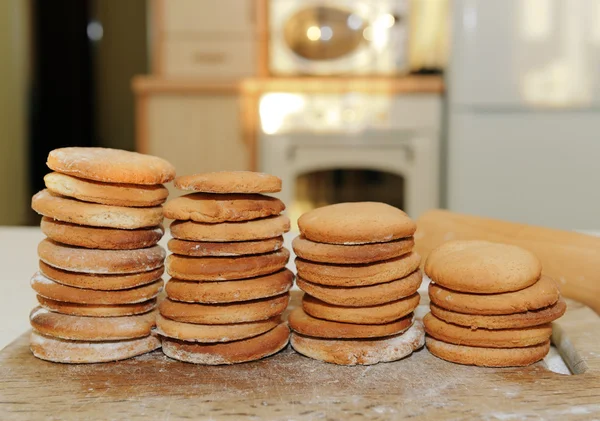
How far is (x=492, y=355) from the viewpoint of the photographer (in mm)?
843

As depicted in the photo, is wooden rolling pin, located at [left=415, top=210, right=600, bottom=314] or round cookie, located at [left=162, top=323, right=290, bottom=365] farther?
wooden rolling pin, located at [left=415, top=210, right=600, bottom=314]

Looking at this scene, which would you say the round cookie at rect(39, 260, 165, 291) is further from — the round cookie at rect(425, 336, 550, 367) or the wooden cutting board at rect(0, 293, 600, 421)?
the round cookie at rect(425, 336, 550, 367)

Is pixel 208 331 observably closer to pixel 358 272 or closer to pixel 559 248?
pixel 358 272

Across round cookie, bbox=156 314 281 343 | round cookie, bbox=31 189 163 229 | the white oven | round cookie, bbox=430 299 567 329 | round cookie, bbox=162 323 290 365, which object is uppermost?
the white oven

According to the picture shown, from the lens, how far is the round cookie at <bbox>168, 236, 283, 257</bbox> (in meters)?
0.85

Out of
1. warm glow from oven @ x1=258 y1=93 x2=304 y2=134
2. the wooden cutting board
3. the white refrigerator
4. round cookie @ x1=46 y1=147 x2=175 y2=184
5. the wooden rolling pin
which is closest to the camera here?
the wooden cutting board

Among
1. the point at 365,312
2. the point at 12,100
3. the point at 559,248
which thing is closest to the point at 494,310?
the point at 365,312

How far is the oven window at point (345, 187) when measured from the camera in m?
3.08

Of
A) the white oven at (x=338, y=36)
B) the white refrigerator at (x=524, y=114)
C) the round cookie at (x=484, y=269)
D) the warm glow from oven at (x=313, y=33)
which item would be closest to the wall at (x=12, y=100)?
the white oven at (x=338, y=36)

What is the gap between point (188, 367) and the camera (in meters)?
0.84

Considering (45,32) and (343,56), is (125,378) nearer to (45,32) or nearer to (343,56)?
(343,56)

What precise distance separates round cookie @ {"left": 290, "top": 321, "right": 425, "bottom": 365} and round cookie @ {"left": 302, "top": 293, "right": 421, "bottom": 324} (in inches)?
1.2

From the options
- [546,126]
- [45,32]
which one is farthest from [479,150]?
[45,32]

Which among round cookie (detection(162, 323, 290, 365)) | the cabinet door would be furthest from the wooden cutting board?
the cabinet door
